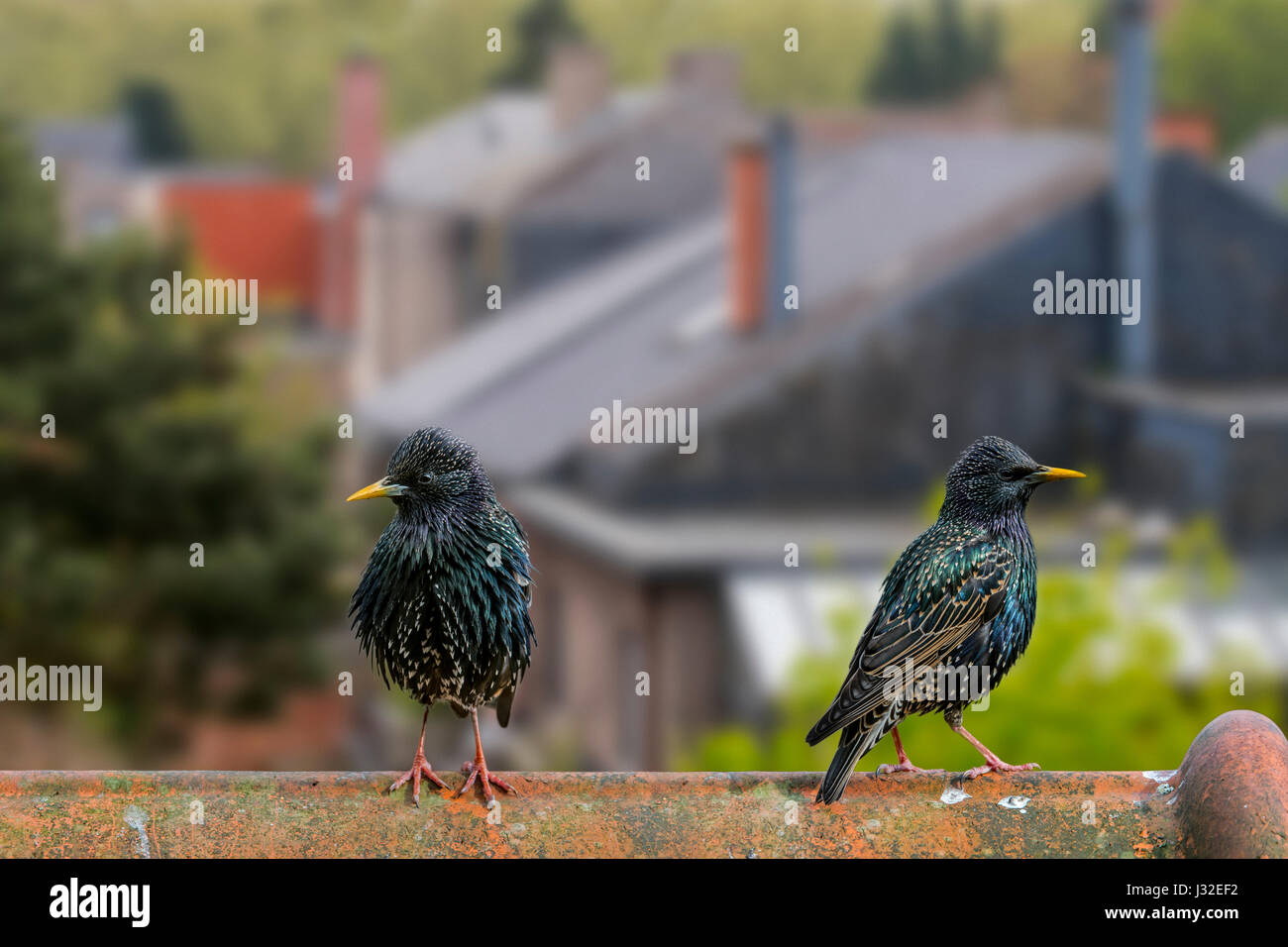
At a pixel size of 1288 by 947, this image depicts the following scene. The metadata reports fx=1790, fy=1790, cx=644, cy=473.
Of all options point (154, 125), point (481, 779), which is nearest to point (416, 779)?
point (481, 779)

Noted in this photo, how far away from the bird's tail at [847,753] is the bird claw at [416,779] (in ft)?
3.62

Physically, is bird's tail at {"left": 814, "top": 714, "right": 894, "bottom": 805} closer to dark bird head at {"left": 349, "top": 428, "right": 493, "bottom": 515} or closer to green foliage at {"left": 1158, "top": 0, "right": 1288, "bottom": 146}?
dark bird head at {"left": 349, "top": 428, "right": 493, "bottom": 515}

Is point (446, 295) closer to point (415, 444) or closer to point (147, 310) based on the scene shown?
point (147, 310)

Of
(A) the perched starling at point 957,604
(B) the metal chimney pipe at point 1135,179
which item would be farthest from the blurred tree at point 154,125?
(A) the perched starling at point 957,604

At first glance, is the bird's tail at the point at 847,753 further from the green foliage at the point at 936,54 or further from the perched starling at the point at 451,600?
the green foliage at the point at 936,54

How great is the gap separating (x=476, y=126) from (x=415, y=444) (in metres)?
55.6

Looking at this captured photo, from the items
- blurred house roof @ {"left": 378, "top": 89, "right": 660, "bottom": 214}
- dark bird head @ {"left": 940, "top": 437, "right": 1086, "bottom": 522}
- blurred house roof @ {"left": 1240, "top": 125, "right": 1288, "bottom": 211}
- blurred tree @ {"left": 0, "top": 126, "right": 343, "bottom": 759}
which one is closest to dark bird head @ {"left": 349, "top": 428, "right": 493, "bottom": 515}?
dark bird head @ {"left": 940, "top": 437, "right": 1086, "bottom": 522}

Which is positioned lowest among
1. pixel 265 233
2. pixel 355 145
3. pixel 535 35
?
pixel 265 233

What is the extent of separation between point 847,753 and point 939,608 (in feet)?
1.46

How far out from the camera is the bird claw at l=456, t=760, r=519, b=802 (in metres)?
4.99

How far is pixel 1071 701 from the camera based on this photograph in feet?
45.7

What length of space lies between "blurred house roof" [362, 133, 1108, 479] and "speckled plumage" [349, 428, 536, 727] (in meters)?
20.1

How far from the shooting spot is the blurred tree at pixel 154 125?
81375 mm

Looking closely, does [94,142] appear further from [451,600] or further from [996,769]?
[996,769]
